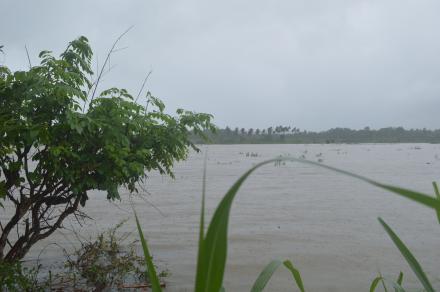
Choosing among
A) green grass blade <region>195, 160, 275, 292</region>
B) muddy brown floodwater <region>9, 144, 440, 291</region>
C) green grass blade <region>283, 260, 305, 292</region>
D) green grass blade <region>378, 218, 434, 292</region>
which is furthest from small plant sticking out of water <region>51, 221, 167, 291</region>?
green grass blade <region>195, 160, 275, 292</region>

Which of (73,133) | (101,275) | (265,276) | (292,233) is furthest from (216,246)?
(292,233)

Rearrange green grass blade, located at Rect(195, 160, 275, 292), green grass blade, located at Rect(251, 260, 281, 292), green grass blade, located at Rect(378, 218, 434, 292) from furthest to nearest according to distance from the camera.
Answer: green grass blade, located at Rect(251, 260, 281, 292) < green grass blade, located at Rect(378, 218, 434, 292) < green grass blade, located at Rect(195, 160, 275, 292)

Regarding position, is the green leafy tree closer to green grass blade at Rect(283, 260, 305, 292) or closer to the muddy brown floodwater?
the muddy brown floodwater

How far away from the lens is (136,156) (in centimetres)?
346

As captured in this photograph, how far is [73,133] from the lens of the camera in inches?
129

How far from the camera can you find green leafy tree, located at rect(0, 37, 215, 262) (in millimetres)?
3078

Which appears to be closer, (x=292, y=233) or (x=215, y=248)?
(x=215, y=248)

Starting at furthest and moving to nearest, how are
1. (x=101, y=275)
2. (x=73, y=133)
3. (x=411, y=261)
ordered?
(x=101, y=275) → (x=73, y=133) → (x=411, y=261)

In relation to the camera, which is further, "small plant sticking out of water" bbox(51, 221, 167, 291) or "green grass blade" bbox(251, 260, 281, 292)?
"small plant sticking out of water" bbox(51, 221, 167, 291)

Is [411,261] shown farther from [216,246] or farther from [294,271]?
[216,246]

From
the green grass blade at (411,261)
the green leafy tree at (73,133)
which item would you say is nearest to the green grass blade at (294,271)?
the green grass blade at (411,261)

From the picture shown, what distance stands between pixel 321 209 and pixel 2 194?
7.31 metres

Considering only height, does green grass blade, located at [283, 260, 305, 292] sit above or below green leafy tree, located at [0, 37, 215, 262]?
below

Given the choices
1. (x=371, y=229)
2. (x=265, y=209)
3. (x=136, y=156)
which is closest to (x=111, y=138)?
(x=136, y=156)
